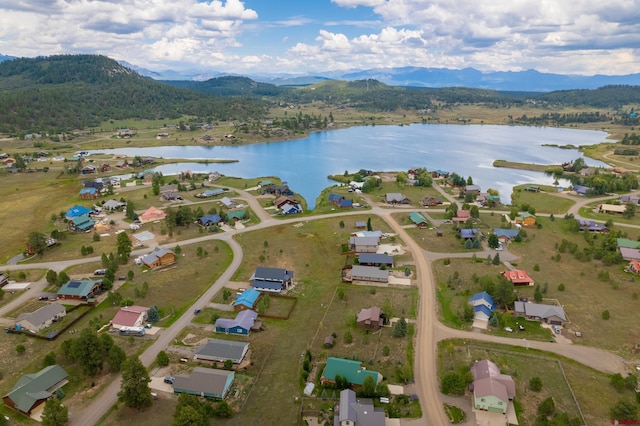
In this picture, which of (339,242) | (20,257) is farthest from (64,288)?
(339,242)

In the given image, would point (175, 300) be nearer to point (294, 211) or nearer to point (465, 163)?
point (294, 211)

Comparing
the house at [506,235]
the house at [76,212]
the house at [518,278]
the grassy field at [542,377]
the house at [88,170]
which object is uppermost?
the house at [88,170]

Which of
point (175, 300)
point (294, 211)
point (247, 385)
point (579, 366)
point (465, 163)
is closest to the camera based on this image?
point (247, 385)

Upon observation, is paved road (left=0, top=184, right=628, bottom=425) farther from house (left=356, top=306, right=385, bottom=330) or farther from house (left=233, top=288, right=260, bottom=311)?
house (left=233, top=288, right=260, bottom=311)

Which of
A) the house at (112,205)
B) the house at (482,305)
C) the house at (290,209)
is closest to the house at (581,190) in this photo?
the house at (482,305)

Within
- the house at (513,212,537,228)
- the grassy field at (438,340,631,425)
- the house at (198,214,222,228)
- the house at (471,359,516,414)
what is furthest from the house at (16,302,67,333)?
the house at (513,212,537,228)

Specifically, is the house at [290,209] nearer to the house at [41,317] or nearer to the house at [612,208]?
the house at [41,317]
